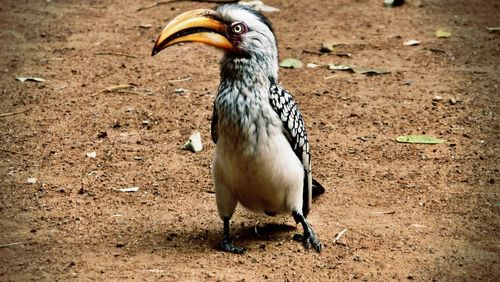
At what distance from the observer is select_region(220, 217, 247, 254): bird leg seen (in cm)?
463

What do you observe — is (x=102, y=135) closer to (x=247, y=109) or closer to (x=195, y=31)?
(x=195, y=31)

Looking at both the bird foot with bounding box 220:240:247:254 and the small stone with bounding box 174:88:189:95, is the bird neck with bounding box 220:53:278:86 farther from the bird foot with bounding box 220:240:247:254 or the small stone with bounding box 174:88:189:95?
the small stone with bounding box 174:88:189:95

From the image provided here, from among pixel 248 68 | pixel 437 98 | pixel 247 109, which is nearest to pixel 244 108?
pixel 247 109

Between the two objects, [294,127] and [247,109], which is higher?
[247,109]

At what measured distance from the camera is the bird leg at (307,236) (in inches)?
183

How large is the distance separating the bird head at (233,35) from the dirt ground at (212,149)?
1.15 m

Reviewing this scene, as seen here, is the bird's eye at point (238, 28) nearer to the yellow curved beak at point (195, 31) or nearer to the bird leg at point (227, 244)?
the yellow curved beak at point (195, 31)

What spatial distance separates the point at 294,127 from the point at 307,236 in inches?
26.6

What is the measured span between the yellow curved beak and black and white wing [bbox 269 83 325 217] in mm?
414

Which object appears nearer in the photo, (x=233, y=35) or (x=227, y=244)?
(x=233, y=35)

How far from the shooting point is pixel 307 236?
472cm

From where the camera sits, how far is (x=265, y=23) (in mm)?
4566

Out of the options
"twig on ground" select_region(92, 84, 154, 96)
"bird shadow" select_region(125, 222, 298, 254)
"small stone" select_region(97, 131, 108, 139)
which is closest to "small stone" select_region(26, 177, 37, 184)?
"small stone" select_region(97, 131, 108, 139)

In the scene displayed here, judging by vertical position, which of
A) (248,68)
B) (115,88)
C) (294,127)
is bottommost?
(115,88)
